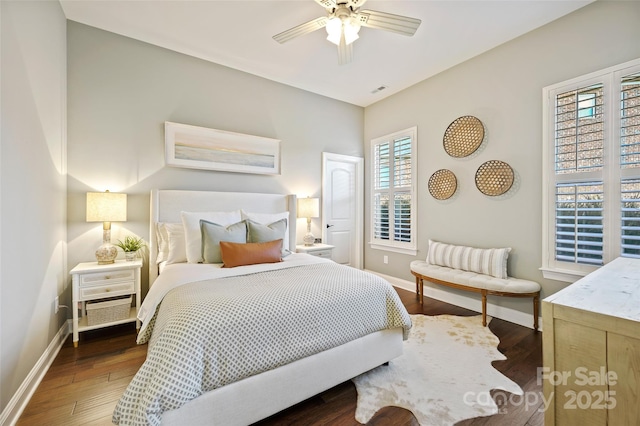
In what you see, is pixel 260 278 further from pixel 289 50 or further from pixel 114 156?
pixel 289 50

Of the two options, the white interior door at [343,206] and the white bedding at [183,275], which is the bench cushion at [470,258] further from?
the white bedding at [183,275]

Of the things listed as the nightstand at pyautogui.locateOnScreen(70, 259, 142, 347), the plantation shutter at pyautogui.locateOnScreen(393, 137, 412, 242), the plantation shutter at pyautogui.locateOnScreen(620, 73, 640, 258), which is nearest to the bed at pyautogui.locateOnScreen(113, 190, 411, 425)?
the nightstand at pyautogui.locateOnScreen(70, 259, 142, 347)

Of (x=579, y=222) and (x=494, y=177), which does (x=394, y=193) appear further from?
(x=579, y=222)

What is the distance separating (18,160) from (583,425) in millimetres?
2997

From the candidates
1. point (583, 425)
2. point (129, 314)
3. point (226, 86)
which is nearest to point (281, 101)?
point (226, 86)

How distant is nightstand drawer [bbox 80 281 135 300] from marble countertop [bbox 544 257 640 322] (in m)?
3.17

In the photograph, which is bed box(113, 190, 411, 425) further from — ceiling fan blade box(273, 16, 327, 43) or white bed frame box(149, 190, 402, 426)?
ceiling fan blade box(273, 16, 327, 43)

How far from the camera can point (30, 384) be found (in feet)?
5.89

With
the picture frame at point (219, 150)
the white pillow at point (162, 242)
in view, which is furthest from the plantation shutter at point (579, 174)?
the white pillow at point (162, 242)

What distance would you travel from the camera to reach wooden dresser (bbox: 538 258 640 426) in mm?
829

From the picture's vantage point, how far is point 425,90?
3859 millimetres

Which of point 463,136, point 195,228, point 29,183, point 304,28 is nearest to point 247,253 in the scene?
point 195,228

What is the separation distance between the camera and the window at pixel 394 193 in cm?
409

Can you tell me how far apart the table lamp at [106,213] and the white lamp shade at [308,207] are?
212 cm
